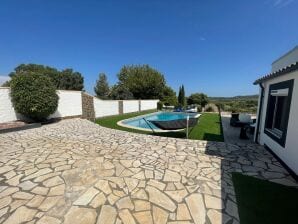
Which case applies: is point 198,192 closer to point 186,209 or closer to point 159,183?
point 186,209

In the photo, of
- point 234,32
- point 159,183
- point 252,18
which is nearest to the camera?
point 159,183

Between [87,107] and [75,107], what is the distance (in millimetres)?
1004

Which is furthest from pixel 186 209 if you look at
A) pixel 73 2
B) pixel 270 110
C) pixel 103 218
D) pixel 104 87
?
pixel 104 87

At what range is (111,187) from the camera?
3.46 metres

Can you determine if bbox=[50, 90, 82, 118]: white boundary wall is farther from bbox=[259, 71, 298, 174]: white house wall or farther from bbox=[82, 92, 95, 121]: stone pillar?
bbox=[259, 71, 298, 174]: white house wall

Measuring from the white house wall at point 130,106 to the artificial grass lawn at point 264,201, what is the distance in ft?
54.0

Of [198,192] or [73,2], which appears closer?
[198,192]

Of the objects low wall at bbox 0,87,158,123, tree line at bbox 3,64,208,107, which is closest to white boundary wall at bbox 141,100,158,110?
Answer: tree line at bbox 3,64,208,107

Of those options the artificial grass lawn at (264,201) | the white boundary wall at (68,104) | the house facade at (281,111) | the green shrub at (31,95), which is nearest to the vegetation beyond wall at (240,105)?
the house facade at (281,111)

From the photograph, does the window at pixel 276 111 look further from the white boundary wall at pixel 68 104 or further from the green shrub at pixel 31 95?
the white boundary wall at pixel 68 104

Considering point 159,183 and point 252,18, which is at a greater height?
point 252,18

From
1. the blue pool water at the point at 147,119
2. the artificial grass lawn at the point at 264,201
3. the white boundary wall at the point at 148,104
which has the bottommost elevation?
the blue pool water at the point at 147,119

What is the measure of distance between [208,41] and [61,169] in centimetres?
1528

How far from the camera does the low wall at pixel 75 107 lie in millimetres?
9047
